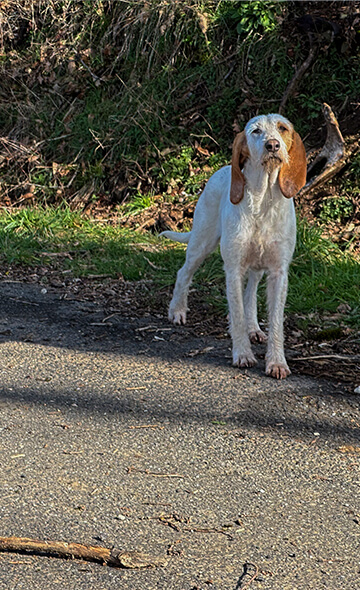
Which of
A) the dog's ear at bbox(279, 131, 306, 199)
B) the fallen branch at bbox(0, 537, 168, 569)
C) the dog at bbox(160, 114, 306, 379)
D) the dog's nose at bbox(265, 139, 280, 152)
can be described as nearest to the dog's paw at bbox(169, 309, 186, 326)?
the dog at bbox(160, 114, 306, 379)

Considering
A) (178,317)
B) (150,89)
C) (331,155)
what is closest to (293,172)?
(178,317)

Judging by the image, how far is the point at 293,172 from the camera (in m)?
4.54

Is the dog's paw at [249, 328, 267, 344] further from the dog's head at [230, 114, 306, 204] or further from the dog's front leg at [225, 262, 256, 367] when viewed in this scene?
the dog's head at [230, 114, 306, 204]

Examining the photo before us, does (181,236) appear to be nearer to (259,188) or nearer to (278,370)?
(259,188)

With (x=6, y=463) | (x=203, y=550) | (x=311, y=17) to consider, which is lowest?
(x=6, y=463)

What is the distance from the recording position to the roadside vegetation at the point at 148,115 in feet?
25.1

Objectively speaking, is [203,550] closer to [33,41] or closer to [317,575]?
[317,575]

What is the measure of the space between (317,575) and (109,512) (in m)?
0.86

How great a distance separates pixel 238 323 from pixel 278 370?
41cm

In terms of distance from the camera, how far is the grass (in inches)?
238

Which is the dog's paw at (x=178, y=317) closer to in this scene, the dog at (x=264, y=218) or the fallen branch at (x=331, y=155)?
the dog at (x=264, y=218)

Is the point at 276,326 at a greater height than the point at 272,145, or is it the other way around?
the point at 272,145

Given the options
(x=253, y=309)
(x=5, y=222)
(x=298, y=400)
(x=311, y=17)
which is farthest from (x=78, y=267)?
(x=311, y=17)

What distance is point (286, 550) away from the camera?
2742 mm
